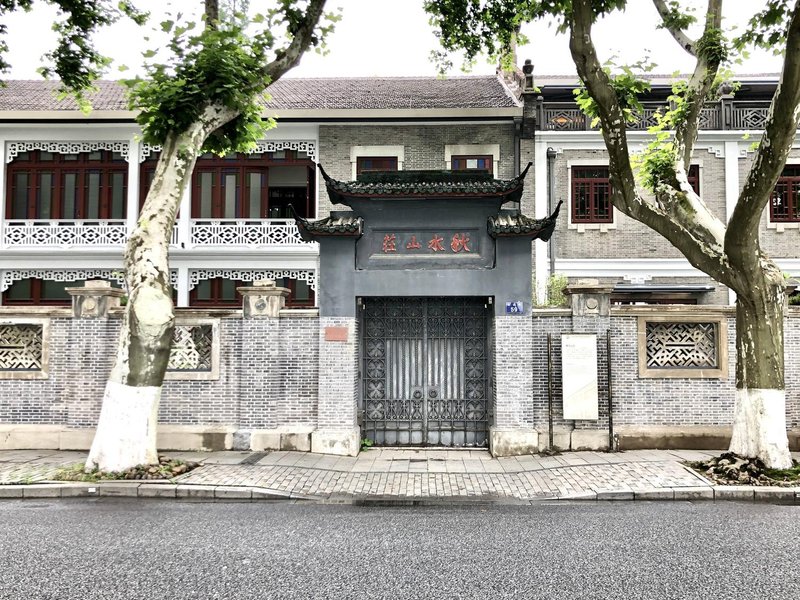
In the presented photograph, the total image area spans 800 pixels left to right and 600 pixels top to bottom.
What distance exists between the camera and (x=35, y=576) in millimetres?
4574

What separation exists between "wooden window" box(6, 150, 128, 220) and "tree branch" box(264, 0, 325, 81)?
10.5 meters

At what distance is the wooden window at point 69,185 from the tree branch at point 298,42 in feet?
34.4

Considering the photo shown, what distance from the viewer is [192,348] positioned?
32.4 feet

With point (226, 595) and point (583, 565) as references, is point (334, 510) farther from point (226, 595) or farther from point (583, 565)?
point (583, 565)

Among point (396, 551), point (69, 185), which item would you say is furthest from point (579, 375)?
point (69, 185)

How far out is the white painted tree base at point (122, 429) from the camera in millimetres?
7777

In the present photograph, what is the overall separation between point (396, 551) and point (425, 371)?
4.95 m

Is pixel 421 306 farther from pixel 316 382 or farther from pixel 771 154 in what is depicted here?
pixel 771 154

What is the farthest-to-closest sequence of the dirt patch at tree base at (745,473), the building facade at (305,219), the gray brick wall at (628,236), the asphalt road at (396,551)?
the gray brick wall at (628,236), the building facade at (305,219), the dirt patch at tree base at (745,473), the asphalt road at (396,551)

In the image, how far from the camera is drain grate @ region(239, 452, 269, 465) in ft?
28.8

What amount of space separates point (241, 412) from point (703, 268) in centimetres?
787

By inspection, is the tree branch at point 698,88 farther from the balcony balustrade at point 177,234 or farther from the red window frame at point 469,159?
the balcony balustrade at point 177,234

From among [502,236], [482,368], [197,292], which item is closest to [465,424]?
[482,368]

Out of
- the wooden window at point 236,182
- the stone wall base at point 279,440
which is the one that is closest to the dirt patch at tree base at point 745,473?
the stone wall base at point 279,440
